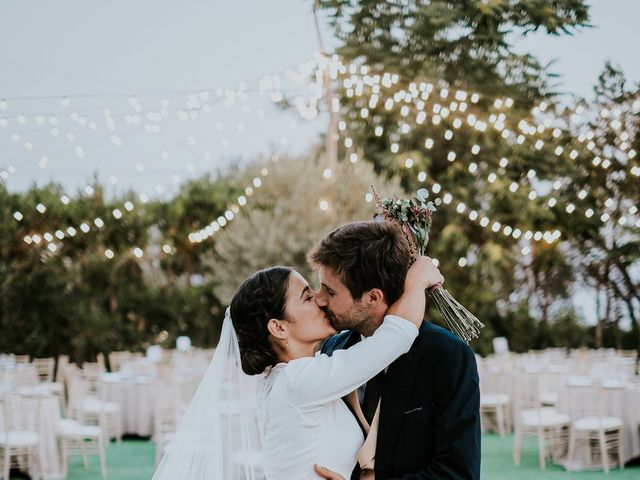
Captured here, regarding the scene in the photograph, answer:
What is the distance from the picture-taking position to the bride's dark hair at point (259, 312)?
→ 2.53 meters

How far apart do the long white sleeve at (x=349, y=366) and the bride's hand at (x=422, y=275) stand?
10cm

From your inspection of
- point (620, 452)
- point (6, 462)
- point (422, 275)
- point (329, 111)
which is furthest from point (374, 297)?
point (329, 111)

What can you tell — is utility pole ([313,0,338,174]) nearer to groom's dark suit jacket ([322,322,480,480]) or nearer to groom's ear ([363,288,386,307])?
groom's ear ([363,288,386,307])

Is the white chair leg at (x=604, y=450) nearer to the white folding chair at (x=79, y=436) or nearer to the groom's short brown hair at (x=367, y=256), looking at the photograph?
the white folding chair at (x=79, y=436)

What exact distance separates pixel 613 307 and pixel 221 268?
31.8ft

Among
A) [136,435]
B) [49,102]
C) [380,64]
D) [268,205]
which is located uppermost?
[380,64]

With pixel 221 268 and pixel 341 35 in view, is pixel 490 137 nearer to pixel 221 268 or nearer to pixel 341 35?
pixel 341 35

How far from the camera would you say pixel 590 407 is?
9.14m

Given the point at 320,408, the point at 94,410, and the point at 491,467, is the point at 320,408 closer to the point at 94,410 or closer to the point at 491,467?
the point at 491,467

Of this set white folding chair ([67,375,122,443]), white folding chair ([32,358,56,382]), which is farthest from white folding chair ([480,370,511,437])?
white folding chair ([32,358,56,382])

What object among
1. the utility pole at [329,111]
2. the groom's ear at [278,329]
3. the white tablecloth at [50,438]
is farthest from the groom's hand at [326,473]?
the utility pole at [329,111]

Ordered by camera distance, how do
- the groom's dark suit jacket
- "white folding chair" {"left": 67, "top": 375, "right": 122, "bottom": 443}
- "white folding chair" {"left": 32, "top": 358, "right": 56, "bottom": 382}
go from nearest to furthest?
the groom's dark suit jacket → "white folding chair" {"left": 67, "top": 375, "right": 122, "bottom": 443} → "white folding chair" {"left": 32, "top": 358, "right": 56, "bottom": 382}

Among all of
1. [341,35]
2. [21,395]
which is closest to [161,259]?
[341,35]

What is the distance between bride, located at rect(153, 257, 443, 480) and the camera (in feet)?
7.54
